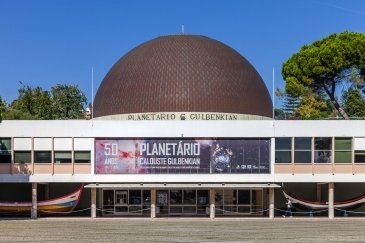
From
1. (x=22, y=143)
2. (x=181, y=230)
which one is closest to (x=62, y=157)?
(x=22, y=143)

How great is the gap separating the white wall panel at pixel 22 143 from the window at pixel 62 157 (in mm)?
1767

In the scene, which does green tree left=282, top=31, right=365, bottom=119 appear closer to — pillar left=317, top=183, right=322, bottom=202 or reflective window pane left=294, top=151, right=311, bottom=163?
pillar left=317, top=183, right=322, bottom=202

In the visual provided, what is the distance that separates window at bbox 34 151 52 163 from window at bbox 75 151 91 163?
171cm

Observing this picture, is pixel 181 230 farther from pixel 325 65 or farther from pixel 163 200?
pixel 325 65

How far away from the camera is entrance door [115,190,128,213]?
4172 centimetres

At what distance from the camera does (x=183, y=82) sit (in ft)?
153

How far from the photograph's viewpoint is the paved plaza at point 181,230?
27581 millimetres

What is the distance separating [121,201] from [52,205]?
4952 mm

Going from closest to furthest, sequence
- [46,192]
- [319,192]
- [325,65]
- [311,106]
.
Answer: [319,192], [46,192], [325,65], [311,106]

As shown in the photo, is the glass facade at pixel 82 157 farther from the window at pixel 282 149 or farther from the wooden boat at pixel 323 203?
the wooden boat at pixel 323 203

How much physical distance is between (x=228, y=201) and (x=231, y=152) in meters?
4.21

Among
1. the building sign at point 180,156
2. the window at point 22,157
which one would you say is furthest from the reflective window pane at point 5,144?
the building sign at point 180,156

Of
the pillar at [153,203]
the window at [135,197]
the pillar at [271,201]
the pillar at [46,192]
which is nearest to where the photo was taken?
the pillar at [271,201]

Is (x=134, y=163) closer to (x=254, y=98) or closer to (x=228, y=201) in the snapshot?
(x=228, y=201)
